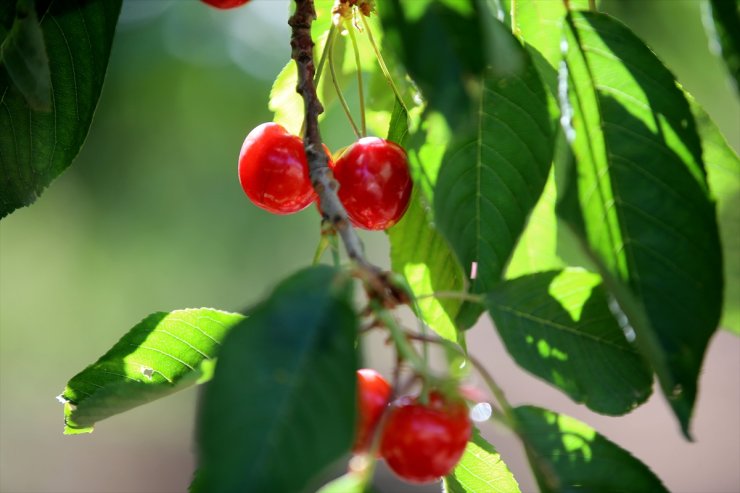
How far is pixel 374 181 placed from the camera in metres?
0.90

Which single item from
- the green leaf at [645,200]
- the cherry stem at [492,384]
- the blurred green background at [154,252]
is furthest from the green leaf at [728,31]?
the blurred green background at [154,252]

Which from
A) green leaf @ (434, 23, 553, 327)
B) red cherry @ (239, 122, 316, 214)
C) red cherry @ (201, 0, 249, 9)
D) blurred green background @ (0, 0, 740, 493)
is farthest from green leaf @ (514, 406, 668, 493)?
blurred green background @ (0, 0, 740, 493)

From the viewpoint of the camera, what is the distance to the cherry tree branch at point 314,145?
2.20 feet

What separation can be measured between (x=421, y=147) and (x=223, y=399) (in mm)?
369

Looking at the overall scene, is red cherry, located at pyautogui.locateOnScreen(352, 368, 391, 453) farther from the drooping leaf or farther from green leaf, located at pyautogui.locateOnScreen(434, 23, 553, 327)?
the drooping leaf

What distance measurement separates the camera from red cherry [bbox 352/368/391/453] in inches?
26.2

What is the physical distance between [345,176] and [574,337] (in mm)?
297

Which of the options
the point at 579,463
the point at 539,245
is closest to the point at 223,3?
the point at 539,245

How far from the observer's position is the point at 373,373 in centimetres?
72

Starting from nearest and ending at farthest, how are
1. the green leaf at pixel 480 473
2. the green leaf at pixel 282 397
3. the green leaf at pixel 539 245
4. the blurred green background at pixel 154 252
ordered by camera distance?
1. the green leaf at pixel 282 397
2. the green leaf at pixel 480 473
3. the green leaf at pixel 539 245
4. the blurred green background at pixel 154 252

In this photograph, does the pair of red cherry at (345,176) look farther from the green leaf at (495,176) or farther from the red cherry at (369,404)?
the red cherry at (369,404)

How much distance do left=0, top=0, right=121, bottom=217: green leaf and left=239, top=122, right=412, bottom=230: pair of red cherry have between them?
0.17m

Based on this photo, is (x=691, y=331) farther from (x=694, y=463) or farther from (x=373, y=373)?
(x=694, y=463)

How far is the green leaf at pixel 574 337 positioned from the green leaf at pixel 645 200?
4 cm
